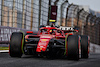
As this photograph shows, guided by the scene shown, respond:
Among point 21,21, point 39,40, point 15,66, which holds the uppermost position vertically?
point 21,21

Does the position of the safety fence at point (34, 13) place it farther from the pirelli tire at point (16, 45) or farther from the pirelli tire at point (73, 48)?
the pirelli tire at point (73, 48)

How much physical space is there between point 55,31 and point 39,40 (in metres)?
2.55

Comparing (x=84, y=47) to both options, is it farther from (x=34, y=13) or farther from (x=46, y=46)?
(x=34, y=13)

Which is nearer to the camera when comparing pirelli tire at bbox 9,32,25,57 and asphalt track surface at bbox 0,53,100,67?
asphalt track surface at bbox 0,53,100,67

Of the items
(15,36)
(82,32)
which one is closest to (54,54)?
(15,36)

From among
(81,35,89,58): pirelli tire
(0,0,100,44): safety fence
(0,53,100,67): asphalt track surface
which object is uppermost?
(0,0,100,44): safety fence

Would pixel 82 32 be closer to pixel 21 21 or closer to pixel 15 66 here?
pixel 21 21

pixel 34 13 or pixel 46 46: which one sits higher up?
pixel 34 13

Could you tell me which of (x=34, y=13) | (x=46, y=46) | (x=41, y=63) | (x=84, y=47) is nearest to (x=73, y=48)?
(x=46, y=46)

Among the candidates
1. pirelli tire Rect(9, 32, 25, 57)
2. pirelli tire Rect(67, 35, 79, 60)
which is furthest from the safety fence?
pirelli tire Rect(67, 35, 79, 60)

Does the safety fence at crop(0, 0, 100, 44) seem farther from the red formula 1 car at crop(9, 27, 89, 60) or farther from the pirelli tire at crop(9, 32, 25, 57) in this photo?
the pirelli tire at crop(9, 32, 25, 57)

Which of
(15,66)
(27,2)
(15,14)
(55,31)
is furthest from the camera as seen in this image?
(27,2)

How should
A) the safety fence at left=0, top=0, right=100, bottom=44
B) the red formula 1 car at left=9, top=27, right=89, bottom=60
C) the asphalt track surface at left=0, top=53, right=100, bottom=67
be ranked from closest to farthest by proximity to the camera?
1. the asphalt track surface at left=0, top=53, right=100, bottom=67
2. the red formula 1 car at left=9, top=27, right=89, bottom=60
3. the safety fence at left=0, top=0, right=100, bottom=44

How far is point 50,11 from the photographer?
40625 millimetres
